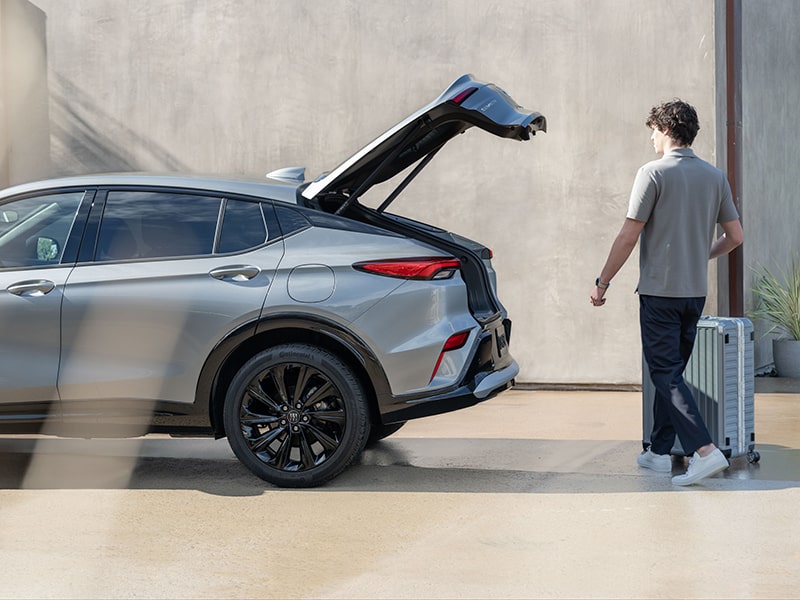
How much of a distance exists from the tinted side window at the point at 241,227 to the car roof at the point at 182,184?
75 mm

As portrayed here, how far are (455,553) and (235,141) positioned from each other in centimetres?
649

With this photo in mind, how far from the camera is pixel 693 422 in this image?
20.3 ft

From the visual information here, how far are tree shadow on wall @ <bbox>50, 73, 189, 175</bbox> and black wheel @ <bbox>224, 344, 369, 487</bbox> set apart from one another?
5.14 metres

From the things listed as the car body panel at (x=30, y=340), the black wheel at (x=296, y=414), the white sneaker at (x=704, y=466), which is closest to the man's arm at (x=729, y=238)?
the white sneaker at (x=704, y=466)

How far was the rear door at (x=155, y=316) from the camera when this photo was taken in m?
6.16

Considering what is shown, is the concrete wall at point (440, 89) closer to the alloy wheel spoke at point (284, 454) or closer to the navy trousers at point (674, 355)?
the navy trousers at point (674, 355)

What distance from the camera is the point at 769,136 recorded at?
11.8 m

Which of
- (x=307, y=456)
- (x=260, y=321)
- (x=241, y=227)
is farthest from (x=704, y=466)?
(x=241, y=227)

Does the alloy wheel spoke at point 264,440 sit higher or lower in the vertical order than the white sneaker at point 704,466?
higher

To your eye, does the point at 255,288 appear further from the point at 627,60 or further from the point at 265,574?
the point at 627,60

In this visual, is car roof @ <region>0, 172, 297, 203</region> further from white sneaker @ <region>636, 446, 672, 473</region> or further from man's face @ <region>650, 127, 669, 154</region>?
white sneaker @ <region>636, 446, 672, 473</region>

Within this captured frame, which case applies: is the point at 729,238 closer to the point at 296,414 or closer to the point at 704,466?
the point at 704,466

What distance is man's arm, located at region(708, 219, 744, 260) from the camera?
257 inches

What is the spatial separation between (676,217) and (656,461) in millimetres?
1378
